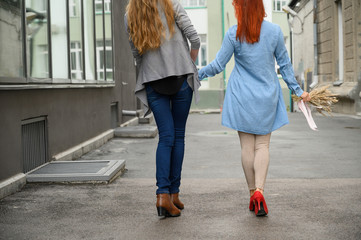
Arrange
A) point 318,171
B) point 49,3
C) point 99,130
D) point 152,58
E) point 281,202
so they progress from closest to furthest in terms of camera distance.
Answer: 1. point 152,58
2. point 281,202
3. point 318,171
4. point 49,3
5. point 99,130

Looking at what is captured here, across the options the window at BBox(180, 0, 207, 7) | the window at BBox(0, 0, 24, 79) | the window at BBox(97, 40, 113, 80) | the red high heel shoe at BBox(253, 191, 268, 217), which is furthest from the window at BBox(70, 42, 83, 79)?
the window at BBox(180, 0, 207, 7)

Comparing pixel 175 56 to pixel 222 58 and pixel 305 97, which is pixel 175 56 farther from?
pixel 305 97

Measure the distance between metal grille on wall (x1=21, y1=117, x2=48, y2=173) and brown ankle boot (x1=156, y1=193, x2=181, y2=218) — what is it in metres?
2.53

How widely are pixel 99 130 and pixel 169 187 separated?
6492 millimetres

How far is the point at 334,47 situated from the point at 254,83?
1581cm

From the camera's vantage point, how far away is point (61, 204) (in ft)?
16.9

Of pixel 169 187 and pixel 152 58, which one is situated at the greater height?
pixel 152 58

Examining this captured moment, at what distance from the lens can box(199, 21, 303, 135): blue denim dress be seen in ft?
14.9

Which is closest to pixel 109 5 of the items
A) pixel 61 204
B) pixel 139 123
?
pixel 139 123

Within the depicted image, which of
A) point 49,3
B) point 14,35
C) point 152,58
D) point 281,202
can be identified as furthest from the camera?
point 49,3

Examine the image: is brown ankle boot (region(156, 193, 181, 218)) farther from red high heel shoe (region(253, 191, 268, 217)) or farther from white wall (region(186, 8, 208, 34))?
white wall (region(186, 8, 208, 34))

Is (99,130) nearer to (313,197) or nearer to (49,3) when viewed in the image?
(49,3)

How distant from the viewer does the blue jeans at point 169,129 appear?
14.6ft

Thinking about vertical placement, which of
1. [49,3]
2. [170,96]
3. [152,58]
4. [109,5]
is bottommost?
[170,96]
